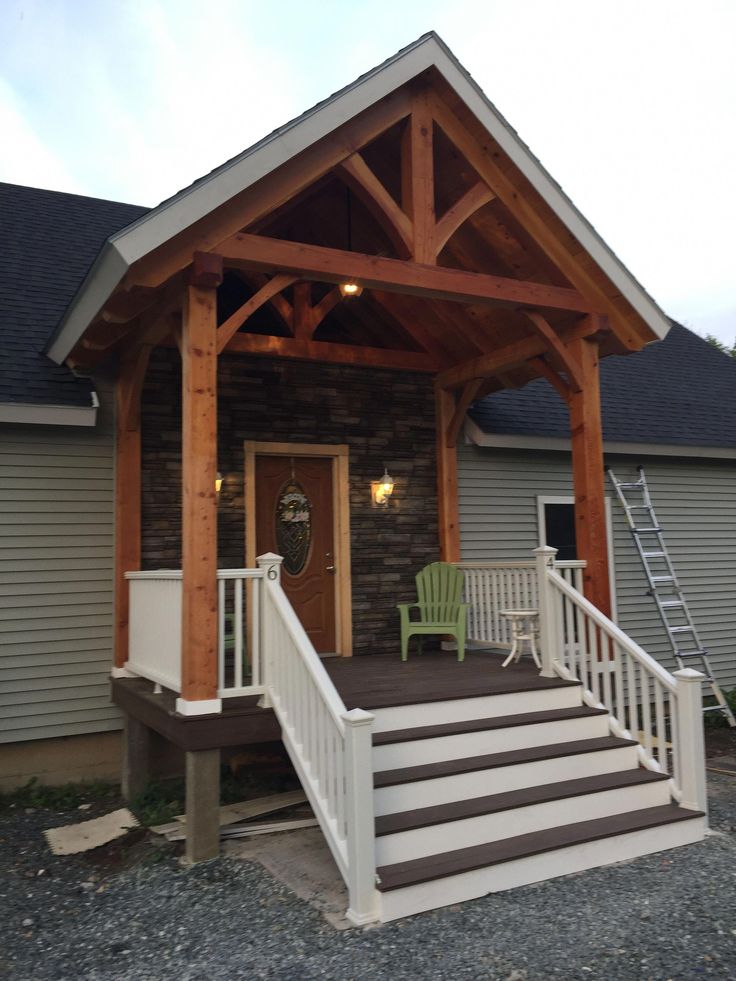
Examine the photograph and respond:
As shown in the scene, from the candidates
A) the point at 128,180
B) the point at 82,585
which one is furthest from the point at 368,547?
the point at 128,180

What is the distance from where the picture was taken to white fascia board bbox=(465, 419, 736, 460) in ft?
27.2

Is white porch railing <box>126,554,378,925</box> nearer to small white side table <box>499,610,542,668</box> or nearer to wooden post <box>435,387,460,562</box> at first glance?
small white side table <box>499,610,542,668</box>

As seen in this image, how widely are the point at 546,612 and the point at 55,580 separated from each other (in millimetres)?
3856

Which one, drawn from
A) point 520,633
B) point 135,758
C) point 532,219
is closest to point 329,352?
point 532,219

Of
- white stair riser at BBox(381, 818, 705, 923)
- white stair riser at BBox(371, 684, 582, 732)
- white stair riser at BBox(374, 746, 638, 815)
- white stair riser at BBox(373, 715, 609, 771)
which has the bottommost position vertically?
white stair riser at BBox(381, 818, 705, 923)

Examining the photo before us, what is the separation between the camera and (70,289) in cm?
800

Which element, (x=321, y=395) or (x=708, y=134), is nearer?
(x=321, y=395)

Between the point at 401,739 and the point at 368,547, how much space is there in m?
3.07

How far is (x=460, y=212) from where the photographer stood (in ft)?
19.1

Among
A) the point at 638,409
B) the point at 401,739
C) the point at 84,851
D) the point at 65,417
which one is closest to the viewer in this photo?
the point at 401,739

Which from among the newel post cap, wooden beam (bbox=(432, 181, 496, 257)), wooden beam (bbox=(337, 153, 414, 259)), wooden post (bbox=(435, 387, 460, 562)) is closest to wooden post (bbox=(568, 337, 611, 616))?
wooden beam (bbox=(432, 181, 496, 257))

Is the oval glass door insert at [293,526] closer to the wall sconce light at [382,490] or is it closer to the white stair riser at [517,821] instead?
the wall sconce light at [382,490]

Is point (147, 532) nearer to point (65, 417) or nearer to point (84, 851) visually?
point (65, 417)

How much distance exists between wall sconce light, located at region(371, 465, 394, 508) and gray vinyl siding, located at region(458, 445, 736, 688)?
921 mm
